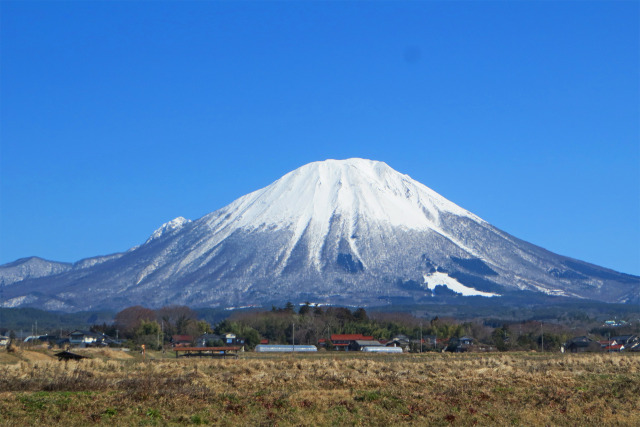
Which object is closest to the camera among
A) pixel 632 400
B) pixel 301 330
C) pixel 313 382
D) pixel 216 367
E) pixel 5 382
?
pixel 632 400

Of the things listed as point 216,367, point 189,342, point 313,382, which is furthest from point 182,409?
point 189,342

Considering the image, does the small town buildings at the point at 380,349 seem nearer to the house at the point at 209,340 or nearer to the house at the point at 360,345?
the house at the point at 360,345

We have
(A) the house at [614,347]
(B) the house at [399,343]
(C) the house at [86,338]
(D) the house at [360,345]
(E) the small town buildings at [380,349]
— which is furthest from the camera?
(B) the house at [399,343]

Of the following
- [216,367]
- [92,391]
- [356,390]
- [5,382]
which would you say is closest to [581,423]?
[356,390]

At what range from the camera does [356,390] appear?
26.1 metres

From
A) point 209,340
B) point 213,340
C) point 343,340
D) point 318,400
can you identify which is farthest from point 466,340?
point 318,400

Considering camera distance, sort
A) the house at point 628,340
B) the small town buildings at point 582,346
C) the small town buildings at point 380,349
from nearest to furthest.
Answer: the small town buildings at point 380,349
the small town buildings at point 582,346
the house at point 628,340

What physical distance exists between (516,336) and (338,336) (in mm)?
19855

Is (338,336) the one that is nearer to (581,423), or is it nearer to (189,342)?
(189,342)

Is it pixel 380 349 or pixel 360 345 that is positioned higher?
pixel 360 345

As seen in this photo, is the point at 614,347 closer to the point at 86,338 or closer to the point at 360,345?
the point at 360,345

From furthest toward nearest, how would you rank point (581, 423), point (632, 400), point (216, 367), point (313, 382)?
point (216, 367) < point (313, 382) < point (632, 400) < point (581, 423)

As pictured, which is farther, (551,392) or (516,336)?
(516,336)

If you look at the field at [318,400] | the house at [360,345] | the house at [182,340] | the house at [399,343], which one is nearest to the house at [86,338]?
the house at [182,340]
